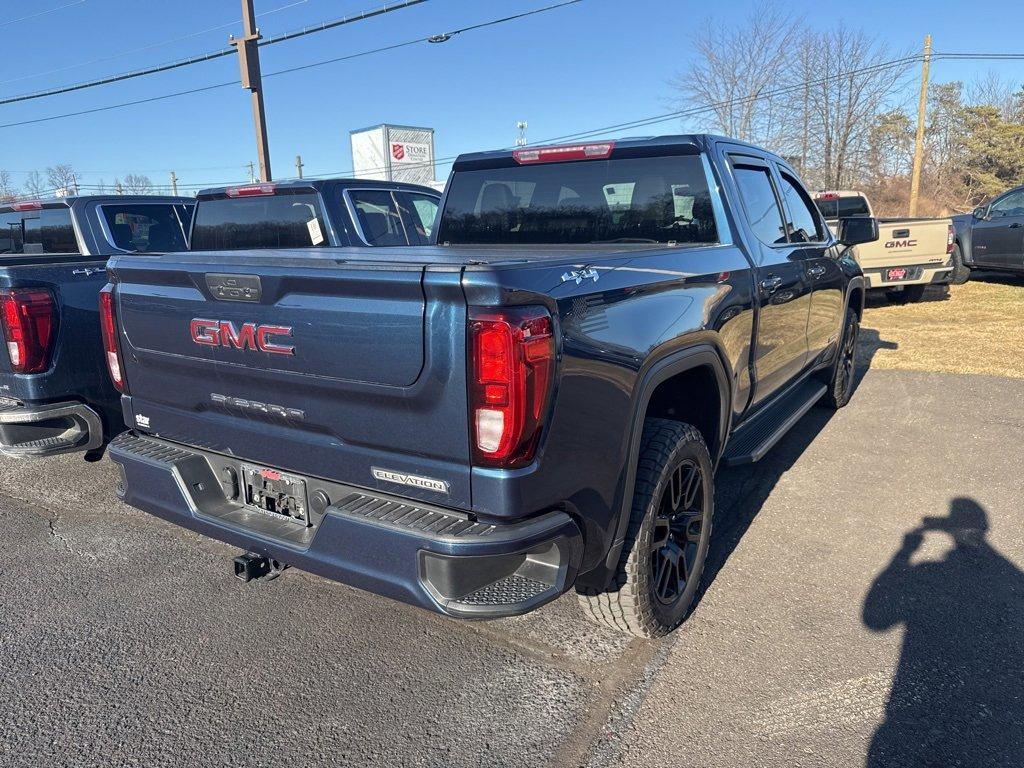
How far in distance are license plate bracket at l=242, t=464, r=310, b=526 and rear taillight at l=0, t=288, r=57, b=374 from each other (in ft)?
6.68

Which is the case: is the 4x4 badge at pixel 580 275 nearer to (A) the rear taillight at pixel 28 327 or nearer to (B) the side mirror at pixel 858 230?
(A) the rear taillight at pixel 28 327

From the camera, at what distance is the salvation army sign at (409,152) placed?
37.3m

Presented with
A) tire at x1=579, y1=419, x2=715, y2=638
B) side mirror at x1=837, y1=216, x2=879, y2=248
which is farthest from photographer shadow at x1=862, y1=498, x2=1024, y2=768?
side mirror at x1=837, y1=216, x2=879, y2=248

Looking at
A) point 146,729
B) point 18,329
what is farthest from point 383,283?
point 18,329

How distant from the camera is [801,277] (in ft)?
14.2

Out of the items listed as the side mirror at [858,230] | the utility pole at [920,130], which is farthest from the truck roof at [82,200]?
the utility pole at [920,130]

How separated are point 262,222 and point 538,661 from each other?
4631 millimetres

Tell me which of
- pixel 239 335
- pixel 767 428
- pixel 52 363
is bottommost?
pixel 767 428

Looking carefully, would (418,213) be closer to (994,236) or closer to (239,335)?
(239,335)

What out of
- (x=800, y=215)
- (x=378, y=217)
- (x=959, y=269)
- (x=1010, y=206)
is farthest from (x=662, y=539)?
(x=959, y=269)

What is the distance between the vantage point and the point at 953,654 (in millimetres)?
2787

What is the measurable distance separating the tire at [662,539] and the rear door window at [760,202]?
4.82 ft

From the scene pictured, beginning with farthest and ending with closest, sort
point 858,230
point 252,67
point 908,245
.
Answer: point 252,67 → point 908,245 → point 858,230

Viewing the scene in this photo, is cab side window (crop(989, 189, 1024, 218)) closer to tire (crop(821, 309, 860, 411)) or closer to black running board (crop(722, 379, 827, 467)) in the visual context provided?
tire (crop(821, 309, 860, 411))
